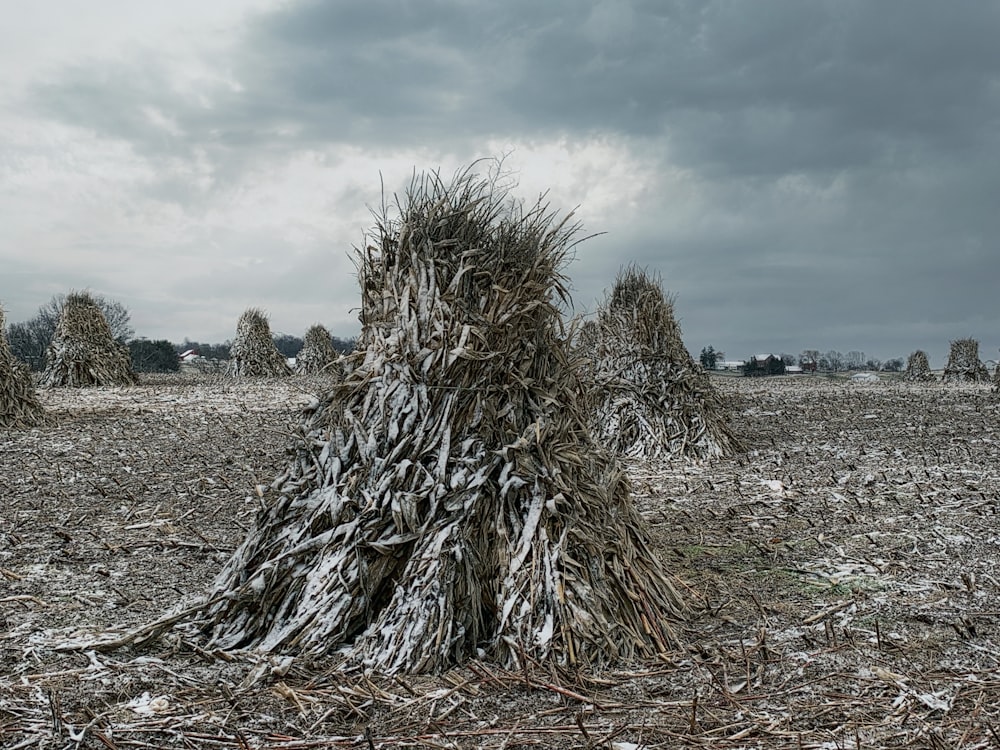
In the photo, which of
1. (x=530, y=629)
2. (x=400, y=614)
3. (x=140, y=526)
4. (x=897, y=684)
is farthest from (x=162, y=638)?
(x=897, y=684)

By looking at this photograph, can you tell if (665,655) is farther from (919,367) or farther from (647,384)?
(919,367)

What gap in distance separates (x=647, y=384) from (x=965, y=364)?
21.5 meters

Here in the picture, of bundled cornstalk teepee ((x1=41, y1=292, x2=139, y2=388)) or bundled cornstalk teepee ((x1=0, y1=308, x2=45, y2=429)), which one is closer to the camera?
bundled cornstalk teepee ((x1=0, y1=308, x2=45, y2=429))

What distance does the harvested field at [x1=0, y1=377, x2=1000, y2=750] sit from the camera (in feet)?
10.6

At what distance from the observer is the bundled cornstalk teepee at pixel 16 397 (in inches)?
476

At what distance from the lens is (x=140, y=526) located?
21.7 feet

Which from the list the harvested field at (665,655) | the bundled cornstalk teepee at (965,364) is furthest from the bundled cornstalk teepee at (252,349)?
the bundled cornstalk teepee at (965,364)

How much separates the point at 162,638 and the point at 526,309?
7.83ft

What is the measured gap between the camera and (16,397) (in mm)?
12422

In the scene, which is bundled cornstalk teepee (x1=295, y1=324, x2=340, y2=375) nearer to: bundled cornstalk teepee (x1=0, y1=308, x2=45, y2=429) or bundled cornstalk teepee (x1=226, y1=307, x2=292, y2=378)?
bundled cornstalk teepee (x1=226, y1=307, x2=292, y2=378)

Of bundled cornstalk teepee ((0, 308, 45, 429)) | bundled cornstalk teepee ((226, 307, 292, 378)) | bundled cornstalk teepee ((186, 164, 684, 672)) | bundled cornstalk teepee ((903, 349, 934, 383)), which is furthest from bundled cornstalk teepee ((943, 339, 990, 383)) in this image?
bundled cornstalk teepee ((186, 164, 684, 672))

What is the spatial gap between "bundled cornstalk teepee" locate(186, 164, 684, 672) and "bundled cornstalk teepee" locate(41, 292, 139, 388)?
19245 millimetres

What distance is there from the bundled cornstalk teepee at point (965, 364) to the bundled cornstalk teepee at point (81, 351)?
2546 centimetres

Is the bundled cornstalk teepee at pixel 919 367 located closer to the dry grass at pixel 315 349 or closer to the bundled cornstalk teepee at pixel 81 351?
the dry grass at pixel 315 349
